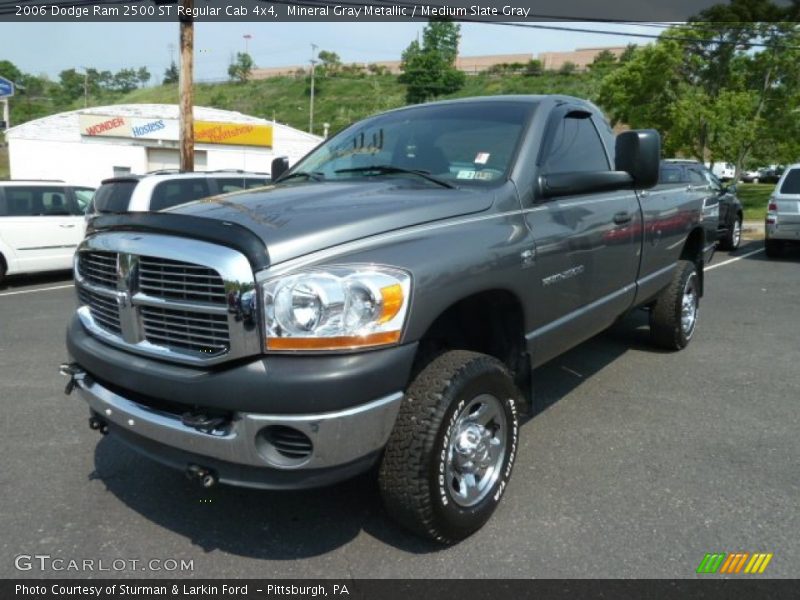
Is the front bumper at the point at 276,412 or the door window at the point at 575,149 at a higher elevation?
the door window at the point at 575,149

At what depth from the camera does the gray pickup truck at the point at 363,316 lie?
2232mm

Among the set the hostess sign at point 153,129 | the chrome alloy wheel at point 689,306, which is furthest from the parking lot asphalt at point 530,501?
the hostess sign at point 153,129

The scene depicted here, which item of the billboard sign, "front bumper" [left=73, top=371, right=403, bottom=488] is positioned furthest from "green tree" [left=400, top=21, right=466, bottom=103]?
"front bumper" [left=73, top=371, right=403, bottom=488]

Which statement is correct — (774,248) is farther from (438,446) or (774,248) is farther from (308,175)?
(438,446)

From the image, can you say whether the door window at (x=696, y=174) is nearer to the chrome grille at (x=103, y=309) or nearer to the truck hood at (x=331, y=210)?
the truck hood at (x=331, y=210)

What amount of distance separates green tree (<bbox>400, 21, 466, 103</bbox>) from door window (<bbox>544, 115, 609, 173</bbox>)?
85.6 m

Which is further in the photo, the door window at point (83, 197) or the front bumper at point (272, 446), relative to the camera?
the door window at point (83, 197)

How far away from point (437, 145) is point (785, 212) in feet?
35.1

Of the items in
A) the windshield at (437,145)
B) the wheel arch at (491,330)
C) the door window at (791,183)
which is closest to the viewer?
the wheel arch at (491,330)

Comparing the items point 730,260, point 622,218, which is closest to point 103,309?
point 622,218

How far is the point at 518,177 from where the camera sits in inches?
125

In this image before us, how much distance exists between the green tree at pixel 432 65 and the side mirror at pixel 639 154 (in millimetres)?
86136

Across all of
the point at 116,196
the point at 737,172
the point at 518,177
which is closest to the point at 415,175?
the point at 518,177

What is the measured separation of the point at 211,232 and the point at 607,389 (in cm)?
337
